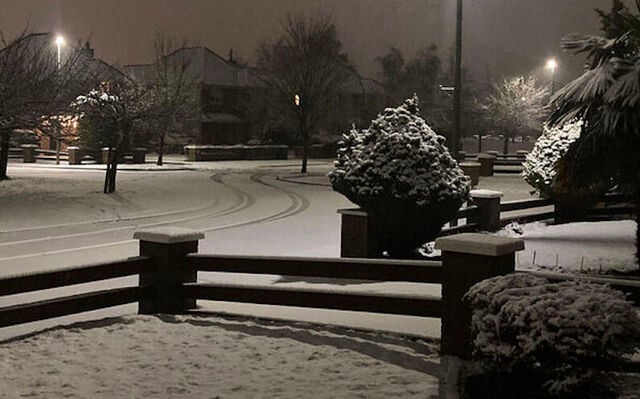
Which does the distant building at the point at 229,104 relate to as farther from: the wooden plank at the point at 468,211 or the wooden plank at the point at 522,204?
the wooden plank at the point at 468,211

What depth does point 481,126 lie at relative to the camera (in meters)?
87.1

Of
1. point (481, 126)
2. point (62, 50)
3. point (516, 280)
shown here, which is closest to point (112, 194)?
point (62, 50)

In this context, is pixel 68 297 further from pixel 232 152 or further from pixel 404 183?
pixel 232 152

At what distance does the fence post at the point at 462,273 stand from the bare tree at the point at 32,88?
58.3 ft

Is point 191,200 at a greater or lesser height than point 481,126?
lesser

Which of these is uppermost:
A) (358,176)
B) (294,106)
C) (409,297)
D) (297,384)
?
(294,106)

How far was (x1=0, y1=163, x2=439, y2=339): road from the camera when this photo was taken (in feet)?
33.4

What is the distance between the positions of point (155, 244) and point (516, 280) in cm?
424

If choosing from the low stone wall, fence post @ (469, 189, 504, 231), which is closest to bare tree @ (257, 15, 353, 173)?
the low stone wall

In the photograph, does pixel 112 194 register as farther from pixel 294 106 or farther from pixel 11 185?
pixel 294 106

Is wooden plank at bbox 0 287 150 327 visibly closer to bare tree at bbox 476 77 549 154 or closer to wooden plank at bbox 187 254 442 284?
wooden plank at bbox 187 254 442 284

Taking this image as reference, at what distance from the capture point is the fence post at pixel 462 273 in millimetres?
6621

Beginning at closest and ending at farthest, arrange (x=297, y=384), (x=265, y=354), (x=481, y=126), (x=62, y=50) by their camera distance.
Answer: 1. (x=297, y=384)
2. (x=265, y=354)
3. (x=62, y=50)
4. (x=481, y=126)

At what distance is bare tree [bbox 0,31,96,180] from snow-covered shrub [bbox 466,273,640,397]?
62.6 feet
